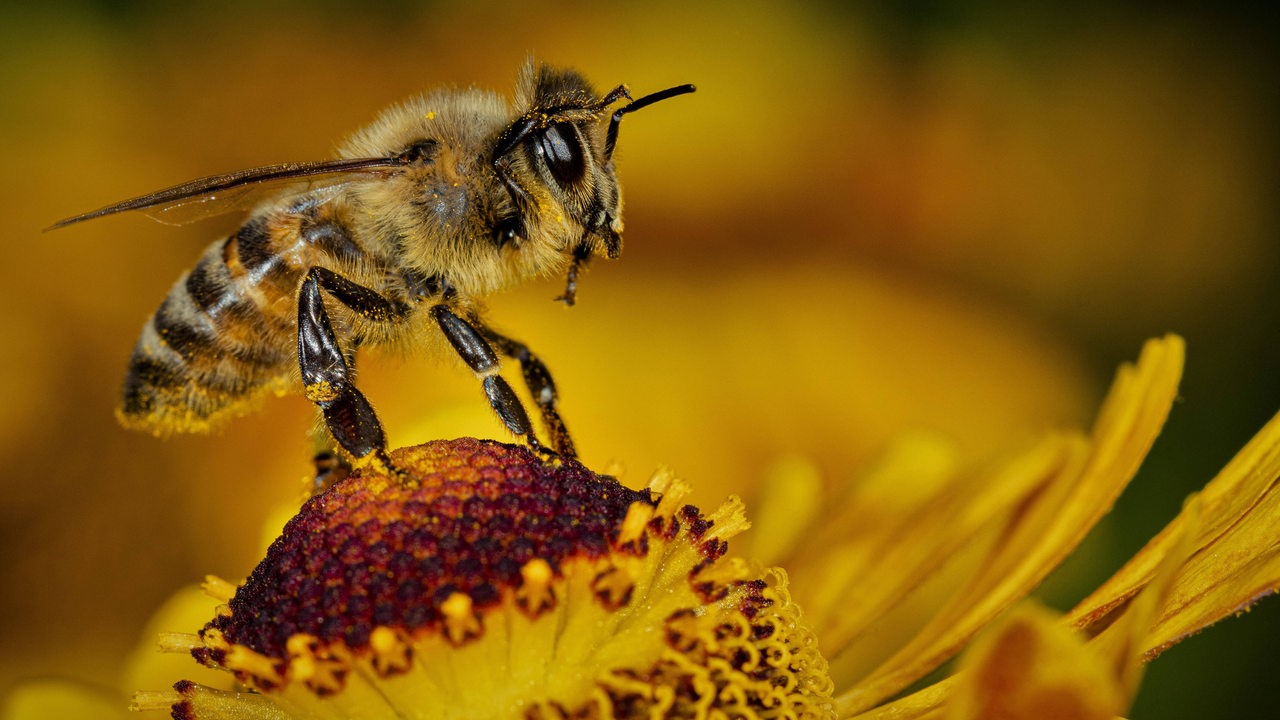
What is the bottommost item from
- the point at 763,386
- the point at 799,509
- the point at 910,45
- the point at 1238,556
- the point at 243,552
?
the point at 1238,556

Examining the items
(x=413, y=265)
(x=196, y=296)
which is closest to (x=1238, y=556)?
(x=413, y=265)

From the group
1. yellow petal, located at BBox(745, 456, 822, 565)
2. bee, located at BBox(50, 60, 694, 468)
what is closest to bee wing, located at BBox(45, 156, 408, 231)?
bee, located at BBox(50, 60, 694, 468)

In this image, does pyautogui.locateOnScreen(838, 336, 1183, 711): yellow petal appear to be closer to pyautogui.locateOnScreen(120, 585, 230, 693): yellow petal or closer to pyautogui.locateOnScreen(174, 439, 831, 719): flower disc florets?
pyautogui.locateOnScreen(174, 439, 831, 719): flower disc florets

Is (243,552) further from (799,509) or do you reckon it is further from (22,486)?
(799,509)

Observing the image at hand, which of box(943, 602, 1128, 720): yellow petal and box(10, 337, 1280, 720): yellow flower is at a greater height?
box(10, 337, 1280, 720): yellow flower

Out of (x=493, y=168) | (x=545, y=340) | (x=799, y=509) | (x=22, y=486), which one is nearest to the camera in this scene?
(x=493, y=168)

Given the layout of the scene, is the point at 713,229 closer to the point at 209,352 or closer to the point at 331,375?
the point at 209,352

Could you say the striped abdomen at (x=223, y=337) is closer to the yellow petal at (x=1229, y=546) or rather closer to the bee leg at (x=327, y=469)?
the bee leg at (x=327, y=469)
